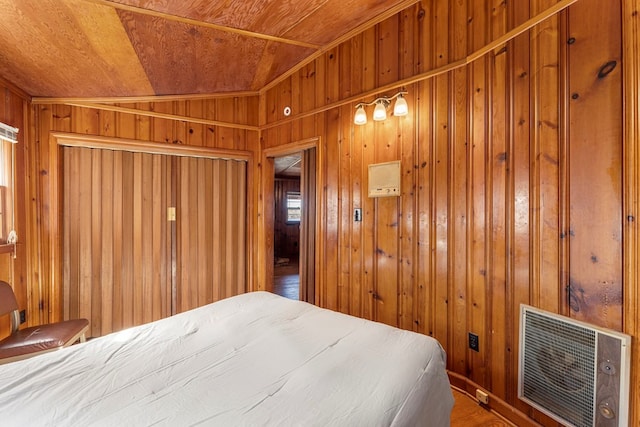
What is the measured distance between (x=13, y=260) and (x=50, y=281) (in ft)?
1.18

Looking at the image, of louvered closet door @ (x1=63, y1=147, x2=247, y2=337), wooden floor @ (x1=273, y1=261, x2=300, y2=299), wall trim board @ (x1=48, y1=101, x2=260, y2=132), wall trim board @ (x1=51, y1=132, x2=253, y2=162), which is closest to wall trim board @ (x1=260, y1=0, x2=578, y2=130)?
wall trim board @ (x1=48, y1=101, x2=260, y2=132)

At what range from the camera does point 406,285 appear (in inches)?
90.5

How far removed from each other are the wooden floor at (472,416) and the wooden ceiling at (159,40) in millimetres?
2737

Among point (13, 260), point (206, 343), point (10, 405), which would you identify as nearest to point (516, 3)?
point (206, 343)

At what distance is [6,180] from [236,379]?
2.57m

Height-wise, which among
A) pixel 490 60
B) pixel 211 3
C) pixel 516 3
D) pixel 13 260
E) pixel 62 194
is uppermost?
pixel 211 3

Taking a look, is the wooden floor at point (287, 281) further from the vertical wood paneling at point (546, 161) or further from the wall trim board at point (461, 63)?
the vertical wood paneling at point (546, 161)

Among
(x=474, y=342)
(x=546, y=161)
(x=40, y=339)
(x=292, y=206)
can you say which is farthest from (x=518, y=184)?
(x=292, y=206)

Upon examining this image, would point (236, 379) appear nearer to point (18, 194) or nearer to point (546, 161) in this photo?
point (546, 161)

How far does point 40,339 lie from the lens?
1.98m

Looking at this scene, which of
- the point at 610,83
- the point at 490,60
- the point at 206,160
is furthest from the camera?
the point at 206,160

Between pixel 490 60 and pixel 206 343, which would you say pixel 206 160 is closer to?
pixel 206 343

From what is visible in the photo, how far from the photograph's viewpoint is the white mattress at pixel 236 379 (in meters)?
0.89

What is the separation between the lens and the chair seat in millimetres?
1863
